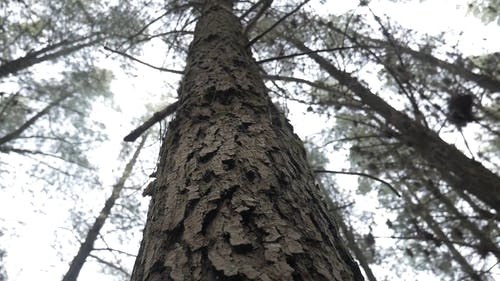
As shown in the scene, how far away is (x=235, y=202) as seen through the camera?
3.51ft

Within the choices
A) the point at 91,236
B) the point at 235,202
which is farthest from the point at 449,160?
the point at 91,236

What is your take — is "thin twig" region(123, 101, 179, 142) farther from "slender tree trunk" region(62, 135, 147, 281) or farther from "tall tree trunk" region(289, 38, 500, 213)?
"slender tree trunk" region(62, 135, 147, 281)

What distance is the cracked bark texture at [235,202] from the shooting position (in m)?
0.89

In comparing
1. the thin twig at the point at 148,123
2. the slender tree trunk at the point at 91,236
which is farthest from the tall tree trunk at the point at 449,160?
the slender tree trunk at the point at 91,236

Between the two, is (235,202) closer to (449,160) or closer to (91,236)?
(449,160)

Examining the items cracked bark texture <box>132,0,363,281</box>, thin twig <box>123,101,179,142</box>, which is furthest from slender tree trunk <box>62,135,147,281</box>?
cracked bark texture <box>132,0,363,281</box>

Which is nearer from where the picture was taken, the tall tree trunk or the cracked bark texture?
the cracked bark texture

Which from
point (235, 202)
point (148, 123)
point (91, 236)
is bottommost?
point (235, 202)

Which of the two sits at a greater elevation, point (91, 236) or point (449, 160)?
point (91, 236)

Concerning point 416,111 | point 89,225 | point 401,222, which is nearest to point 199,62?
point 416,111

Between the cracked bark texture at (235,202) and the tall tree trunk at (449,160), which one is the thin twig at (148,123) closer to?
the cracked bark texture at (235,202)

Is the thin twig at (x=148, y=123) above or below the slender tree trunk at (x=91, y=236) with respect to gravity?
below

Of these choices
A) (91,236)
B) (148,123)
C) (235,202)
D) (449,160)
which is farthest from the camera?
(91,236)

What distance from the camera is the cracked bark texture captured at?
894 millimetres
